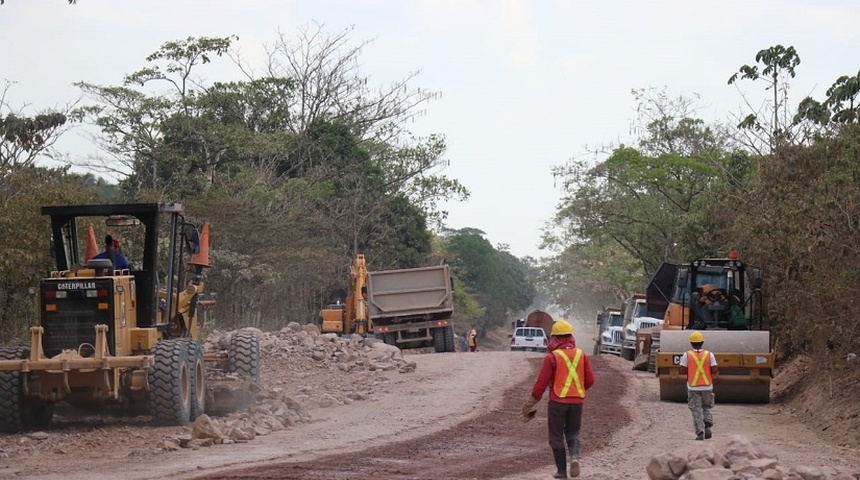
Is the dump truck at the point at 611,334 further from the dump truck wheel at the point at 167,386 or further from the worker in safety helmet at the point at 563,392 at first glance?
the worker in safety helmet at the point at 563,392

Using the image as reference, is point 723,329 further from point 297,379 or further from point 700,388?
point 297,379

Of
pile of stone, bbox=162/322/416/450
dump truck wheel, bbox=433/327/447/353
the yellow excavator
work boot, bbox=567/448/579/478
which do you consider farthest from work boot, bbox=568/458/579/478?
dump truck wheel, bbox=433/327/447/353

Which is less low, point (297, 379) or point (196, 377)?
point (196, 377)

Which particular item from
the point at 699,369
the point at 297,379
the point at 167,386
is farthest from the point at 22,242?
the point at 699,369

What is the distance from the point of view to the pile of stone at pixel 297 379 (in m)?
15.0

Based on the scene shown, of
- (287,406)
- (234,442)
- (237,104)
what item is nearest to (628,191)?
(237,104)

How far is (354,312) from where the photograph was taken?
4066 cm

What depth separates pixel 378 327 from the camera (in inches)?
1506

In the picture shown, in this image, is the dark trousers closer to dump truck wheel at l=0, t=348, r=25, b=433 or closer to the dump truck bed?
dump truck wheel at l=0, t=348, r=25, b=433

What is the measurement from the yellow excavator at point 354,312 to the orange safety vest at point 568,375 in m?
27.2

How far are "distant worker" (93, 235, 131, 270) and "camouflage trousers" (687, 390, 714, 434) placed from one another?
25.7 ft

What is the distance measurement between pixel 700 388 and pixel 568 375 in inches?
201

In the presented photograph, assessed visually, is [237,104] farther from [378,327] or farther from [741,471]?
[741,471]

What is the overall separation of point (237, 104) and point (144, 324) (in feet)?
131
